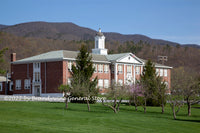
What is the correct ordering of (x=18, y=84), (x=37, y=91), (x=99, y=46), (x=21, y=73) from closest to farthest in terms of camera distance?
A: (x=37, y=91)
(x=21, y=73)
(x=18, y=84)
(x=99, y=46)

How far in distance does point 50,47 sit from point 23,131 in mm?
164883

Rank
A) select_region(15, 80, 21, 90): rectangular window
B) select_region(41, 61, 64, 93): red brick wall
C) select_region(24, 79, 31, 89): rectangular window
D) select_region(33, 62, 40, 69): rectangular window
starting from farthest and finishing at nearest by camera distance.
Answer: select_region(15, 80, 21, 90): rectangular window, select_region(24, 79, 31, 89): rectangular window, select_region(33, 62, 40, 69): rectangular window, select_region(41, 61, 64, 93): red brick wall

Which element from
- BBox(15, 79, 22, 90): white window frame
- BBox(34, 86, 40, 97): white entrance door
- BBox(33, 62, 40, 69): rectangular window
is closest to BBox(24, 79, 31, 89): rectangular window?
BBox(15, 79, 22, 90): white window frame

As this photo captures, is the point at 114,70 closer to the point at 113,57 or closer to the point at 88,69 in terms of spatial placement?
the point at 113,57

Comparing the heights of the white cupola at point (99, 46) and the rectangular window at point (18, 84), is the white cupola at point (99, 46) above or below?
above

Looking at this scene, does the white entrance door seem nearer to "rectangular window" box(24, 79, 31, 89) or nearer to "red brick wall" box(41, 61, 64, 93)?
"rectangular window" box(24, 79, 31, 89)

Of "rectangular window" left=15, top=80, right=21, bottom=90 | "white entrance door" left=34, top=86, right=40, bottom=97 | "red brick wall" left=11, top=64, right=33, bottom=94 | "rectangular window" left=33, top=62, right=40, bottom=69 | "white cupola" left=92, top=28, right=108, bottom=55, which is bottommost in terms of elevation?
"white entrance door" left=34, top=86, right=40, bottom=97

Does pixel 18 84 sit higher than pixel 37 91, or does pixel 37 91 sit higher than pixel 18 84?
pixel 18 84

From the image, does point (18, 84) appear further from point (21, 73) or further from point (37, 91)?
point (37, 91)

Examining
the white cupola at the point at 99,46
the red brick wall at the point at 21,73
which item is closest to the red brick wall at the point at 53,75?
the red brick wall at the point at 21,73

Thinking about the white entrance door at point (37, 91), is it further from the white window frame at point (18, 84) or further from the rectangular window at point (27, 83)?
the white window frame at point (18, 84)

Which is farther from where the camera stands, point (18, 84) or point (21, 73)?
point (18, 84)

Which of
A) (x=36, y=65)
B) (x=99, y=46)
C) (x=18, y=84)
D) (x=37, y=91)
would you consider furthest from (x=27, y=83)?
(x=99, y=46)

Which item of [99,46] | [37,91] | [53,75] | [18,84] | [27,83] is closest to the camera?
[53,75]
